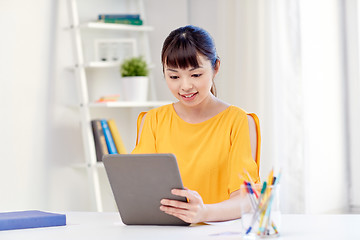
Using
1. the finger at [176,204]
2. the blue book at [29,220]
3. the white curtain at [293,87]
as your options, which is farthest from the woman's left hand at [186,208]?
the white curtain at [293,87]

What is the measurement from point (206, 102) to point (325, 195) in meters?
1.53

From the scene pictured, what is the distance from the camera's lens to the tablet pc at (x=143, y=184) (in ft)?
4.92

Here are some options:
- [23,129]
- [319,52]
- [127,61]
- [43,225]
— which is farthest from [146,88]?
[43,225]

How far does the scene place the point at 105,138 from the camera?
3455 millimetres

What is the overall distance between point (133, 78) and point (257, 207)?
226 centimetres

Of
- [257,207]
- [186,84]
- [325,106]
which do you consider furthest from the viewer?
[325,106]

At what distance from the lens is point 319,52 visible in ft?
10.8

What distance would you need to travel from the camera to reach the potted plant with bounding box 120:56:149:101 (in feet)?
11.5

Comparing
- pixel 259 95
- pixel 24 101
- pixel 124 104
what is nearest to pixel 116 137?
pixel 124 104

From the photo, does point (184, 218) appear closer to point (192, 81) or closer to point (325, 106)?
point (192, 81)

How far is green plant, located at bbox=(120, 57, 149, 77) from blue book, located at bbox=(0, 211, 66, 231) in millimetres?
1909

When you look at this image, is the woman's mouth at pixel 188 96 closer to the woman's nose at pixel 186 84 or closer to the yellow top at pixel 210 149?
the woman's nose at pixel 186 84

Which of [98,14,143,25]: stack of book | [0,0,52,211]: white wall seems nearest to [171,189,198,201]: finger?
[0,0,52,211]: white wall

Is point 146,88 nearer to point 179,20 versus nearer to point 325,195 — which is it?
point 179,20
